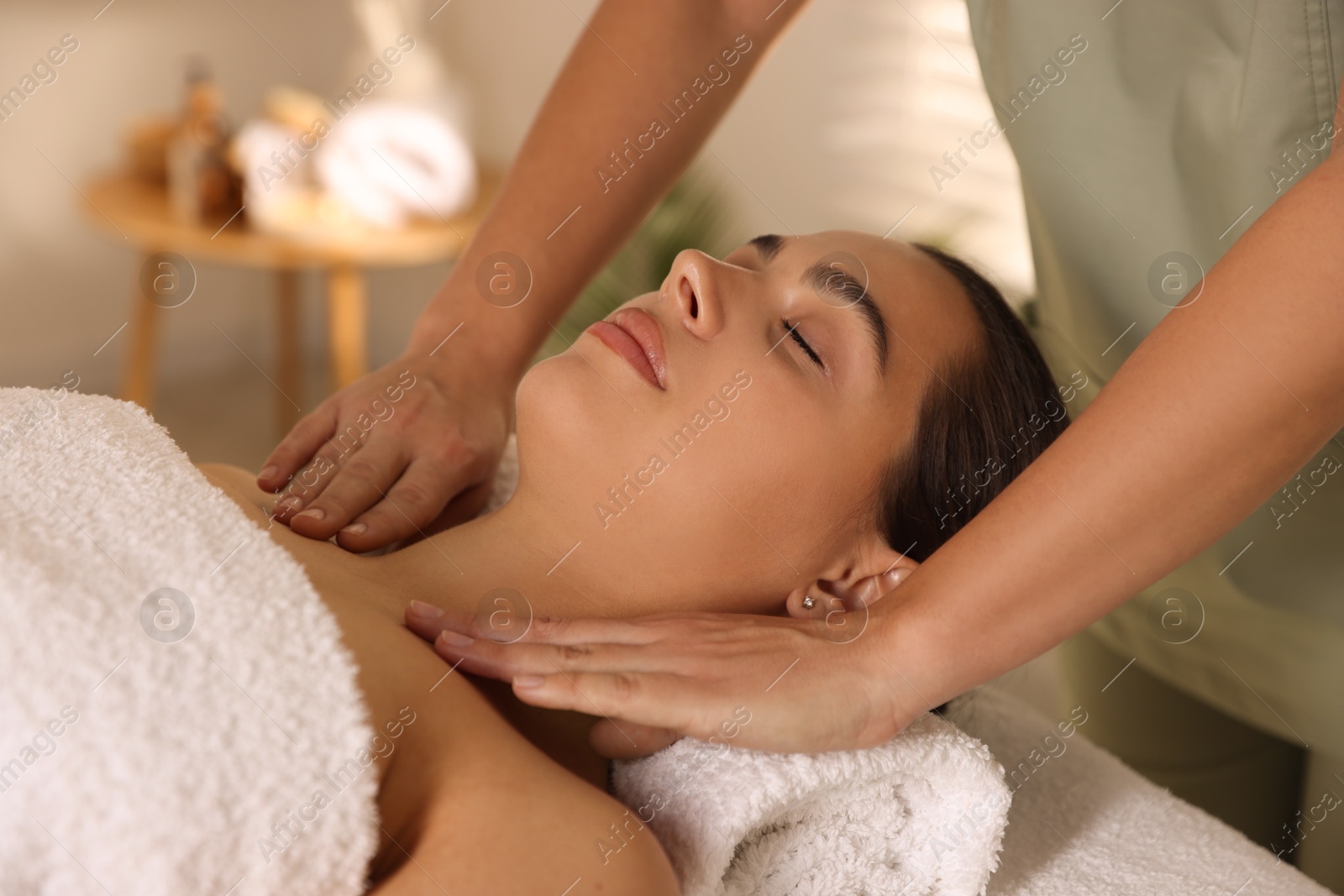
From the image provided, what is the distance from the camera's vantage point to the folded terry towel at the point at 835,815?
865 mm

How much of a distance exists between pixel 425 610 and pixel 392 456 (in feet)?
0.82

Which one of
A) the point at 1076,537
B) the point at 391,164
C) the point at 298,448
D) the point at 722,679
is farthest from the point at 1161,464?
the point at 391,164

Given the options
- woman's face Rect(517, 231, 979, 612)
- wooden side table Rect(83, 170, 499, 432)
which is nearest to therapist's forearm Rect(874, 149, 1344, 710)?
woman's face Rect(517, 231, 979, 612)

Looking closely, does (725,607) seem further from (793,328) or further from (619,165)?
(619,165)

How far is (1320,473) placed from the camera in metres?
1.12

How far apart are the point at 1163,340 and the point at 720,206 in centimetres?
185

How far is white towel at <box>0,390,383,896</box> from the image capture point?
0.71m

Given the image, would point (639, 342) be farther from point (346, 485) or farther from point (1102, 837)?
point (1102, 837)

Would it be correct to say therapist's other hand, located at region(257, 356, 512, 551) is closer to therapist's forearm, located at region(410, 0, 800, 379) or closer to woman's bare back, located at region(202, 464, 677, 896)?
therapist's forearm, located at region(410, 0, 800, 379)

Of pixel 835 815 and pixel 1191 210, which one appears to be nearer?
pixel 835 815

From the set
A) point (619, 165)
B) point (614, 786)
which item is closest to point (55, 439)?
point (614, 786)

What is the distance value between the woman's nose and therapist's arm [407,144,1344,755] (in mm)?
293

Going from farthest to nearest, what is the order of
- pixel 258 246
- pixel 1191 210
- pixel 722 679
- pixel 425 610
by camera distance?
pixel 258 246, pixel 1191 210, pixel 425 610, pixel 722 679

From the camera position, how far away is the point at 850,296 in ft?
3.51
